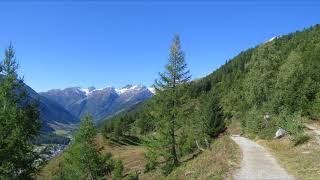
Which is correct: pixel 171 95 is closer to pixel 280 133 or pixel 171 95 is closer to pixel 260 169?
pixel 280 133

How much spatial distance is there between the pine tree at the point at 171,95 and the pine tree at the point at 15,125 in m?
16.8

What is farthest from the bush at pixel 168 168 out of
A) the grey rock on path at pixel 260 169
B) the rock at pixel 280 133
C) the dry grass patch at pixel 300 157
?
the rock at pixel 280 133

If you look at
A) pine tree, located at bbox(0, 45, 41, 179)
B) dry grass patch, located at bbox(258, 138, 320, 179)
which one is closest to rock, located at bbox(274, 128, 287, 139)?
dry grass patch, located at bbox(258, 138, 320, 179)

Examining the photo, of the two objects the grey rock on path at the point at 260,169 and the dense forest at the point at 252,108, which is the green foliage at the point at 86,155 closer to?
the dense forest at the point at 252,108

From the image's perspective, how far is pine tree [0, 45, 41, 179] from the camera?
3216 cm

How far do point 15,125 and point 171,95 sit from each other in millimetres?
20750

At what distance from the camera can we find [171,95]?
49000 mm

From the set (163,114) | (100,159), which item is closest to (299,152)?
(163,114)

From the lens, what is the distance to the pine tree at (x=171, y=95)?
49.0 metres

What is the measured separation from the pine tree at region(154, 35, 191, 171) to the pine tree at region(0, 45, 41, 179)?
16.8m

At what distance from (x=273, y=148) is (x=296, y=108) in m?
22.8

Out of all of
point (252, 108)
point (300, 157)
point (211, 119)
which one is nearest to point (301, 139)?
point (300, 157)

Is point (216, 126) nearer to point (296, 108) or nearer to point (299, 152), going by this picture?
point (296, 108)

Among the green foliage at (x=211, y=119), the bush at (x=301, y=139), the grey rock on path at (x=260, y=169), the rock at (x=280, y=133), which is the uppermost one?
the green foliage at (x=211, y=119)
